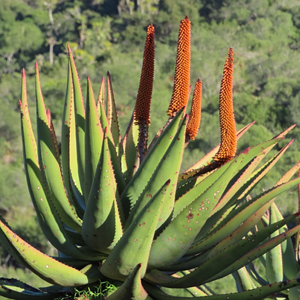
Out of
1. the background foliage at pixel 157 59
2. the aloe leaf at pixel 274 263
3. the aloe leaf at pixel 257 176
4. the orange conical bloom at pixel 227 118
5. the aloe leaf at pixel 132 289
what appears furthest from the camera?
the background foliage at pixel 157 59

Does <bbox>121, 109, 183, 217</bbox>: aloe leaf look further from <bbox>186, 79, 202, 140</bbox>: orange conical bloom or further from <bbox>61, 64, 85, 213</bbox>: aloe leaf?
<bbox>186, 79, 202, 140</bbox>: orange conical bloom

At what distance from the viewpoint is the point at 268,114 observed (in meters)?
31.6

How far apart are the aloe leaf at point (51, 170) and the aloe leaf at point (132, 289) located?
0.40 meters

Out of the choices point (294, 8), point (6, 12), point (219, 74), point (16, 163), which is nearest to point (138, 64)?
point (219, 74)

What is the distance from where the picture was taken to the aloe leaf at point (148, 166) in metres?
1.56

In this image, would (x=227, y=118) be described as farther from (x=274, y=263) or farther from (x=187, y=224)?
(x=274, y=263)

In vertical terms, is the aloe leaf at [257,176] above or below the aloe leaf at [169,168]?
above

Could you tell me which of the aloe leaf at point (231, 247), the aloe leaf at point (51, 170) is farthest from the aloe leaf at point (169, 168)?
the aloe leaf at point (51, 170)

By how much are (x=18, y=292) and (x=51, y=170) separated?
0.45 metres

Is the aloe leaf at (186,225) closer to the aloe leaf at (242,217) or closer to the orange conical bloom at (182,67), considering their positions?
the aloe leaf at (242,217)

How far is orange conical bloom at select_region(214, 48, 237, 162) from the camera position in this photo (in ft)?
5.71

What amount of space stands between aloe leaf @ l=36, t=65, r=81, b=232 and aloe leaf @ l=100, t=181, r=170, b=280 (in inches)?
13.2

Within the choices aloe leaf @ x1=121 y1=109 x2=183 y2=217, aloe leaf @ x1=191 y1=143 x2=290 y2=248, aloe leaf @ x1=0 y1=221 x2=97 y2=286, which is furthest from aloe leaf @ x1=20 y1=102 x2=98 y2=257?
aloe leaf @ x1=191 y1=143 x2=290 y2=248

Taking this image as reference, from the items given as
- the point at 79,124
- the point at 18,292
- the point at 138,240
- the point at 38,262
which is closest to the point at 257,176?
the point at 138,240
